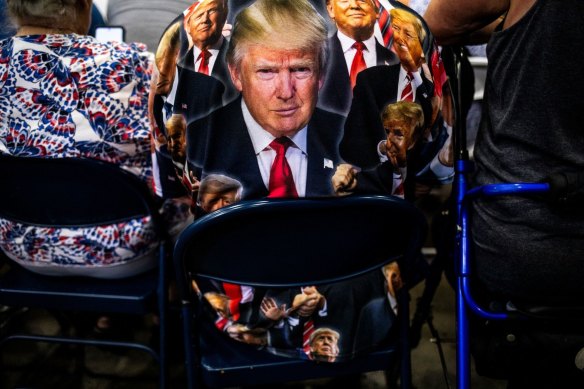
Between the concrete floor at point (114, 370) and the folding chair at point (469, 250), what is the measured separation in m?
0.59

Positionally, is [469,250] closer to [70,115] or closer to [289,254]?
[289,254]

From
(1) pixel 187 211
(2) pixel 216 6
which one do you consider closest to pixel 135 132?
(1) pixel 187 211

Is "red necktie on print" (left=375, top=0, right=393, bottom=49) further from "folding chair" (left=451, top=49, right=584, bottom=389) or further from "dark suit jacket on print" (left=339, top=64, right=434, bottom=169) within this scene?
"folding chair" (left=451, top=49, right=584, bottom=389)

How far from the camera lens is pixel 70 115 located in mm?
1208

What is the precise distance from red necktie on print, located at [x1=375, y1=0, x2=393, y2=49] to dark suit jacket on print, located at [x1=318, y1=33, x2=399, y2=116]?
0.09 metres

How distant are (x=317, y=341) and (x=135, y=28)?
5.20 feet

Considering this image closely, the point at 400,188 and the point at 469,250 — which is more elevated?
the point at 400,188

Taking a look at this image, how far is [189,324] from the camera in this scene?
3.25ft

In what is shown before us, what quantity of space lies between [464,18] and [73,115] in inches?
37.8

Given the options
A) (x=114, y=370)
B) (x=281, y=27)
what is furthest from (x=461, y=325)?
(x=114, y=370)

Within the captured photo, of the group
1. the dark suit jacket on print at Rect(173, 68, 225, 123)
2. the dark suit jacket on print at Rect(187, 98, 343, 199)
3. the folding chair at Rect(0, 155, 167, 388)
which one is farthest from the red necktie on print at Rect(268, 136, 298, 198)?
the folding chair at Rect(0, 155, 167, 388)

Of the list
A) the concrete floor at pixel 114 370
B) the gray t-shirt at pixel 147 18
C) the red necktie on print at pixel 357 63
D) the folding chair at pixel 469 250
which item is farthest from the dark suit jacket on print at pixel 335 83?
the gray t-shirt at pixel 147 18

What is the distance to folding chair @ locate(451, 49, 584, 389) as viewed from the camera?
89cm

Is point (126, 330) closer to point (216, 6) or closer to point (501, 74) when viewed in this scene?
point (216, 6)
